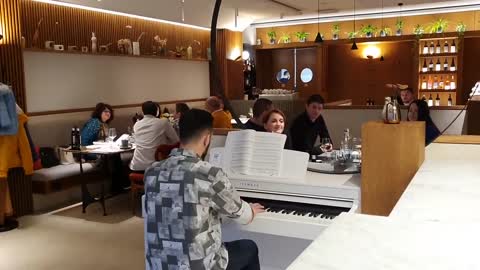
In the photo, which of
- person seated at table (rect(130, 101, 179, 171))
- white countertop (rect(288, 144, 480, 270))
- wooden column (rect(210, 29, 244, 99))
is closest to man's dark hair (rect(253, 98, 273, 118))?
person seated at table (rect(130, 101, 179, 171))

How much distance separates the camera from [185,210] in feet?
7.07

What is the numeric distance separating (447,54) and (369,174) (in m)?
8.80

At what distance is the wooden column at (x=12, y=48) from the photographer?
229 inches

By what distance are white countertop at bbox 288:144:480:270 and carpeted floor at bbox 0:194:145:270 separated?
10.0ft

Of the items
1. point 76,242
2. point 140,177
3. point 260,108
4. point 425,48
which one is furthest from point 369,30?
point 76,242

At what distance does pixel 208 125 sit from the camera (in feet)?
7.86

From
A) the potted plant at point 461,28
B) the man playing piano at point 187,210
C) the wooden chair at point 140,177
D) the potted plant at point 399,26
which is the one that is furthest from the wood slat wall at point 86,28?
the potted plant at point 461,28

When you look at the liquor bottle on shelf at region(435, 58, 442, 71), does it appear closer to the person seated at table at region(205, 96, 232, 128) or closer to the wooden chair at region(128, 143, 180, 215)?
the person seated at table at region(205, 96, 232, 128)

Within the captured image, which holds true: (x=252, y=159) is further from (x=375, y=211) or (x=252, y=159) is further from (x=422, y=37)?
(x=422, y=37)

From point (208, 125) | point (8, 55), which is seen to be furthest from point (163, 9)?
point (208, 125)

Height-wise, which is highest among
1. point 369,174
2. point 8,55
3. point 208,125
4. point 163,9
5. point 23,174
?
point 163,9

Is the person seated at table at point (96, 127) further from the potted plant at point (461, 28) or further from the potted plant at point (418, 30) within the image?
the potted plant at point (461, 28)

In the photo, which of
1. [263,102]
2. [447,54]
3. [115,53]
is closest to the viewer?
[263,102]

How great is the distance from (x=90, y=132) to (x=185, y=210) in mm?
4772
